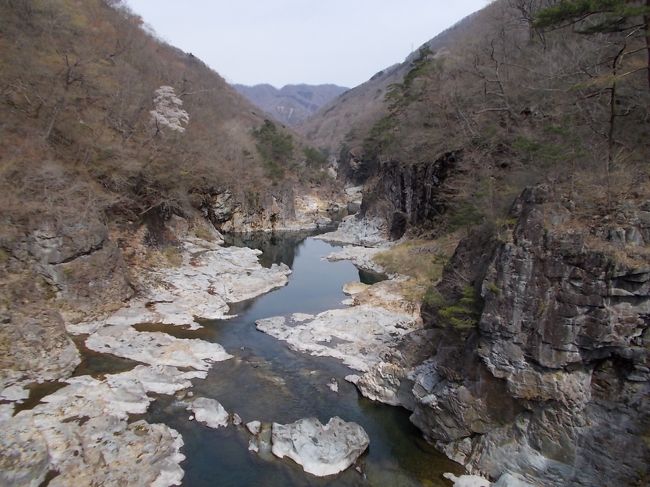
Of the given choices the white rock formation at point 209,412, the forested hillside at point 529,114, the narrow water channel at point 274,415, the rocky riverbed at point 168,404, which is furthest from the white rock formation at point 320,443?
the forested hillside at point 529,114

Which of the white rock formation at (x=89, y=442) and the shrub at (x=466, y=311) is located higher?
the shrub at (x=466, y=311)

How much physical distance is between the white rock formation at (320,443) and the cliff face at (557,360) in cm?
232

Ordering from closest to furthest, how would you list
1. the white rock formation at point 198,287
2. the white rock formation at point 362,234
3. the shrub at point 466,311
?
the shrub at point 466,311 < the white rock formation at point 198,287 < the white rock formation at point 362,234

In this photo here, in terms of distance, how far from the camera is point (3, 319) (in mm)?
13180

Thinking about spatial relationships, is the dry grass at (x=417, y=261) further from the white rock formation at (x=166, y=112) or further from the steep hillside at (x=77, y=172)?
the white rock formation at (x=166, y=112)

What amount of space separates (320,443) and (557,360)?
239 inches

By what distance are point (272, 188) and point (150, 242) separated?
28892 mm

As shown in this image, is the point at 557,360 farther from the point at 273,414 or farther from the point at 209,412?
the point at 209,412

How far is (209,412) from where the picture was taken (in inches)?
476

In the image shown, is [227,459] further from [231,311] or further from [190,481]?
[231,311]

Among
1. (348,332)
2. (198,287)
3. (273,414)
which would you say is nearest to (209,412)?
(273,414)

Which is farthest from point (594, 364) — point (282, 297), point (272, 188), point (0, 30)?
point (272, 188)

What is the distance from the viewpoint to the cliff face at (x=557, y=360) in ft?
28.5

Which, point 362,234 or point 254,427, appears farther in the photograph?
point 362,234
